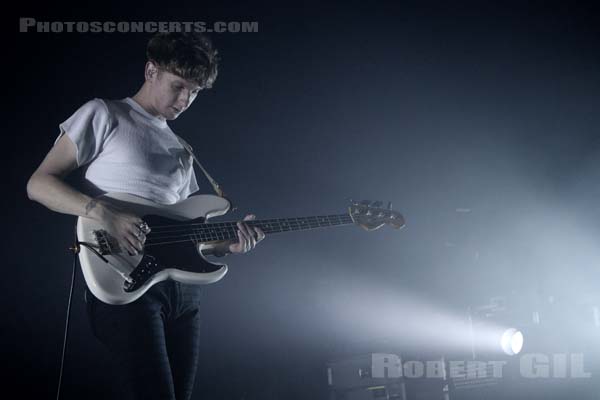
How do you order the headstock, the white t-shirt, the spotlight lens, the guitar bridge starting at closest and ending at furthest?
the guitar bridge → the white t-shirt → the headstock → the spotlight lens

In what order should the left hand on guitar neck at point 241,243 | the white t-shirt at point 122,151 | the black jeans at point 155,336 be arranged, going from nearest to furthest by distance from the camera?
1. the black jeans at point 155,336
2. the white t-shirt at point 122,151
3. the left hand on guitar neck at point 241,243

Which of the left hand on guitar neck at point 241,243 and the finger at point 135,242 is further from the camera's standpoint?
the left hand on guitar neck at point 241,243

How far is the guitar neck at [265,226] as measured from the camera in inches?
74.7

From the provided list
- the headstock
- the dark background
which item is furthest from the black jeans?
the dark background

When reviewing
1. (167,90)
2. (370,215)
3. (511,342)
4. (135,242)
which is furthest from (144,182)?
(511,342)

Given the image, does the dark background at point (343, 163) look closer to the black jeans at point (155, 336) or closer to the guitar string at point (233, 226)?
the guitar string at point (233, 226)

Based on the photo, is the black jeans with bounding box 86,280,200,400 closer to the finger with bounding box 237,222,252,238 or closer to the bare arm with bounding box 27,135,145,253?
the bare arm with bounding box 27,135,145,253

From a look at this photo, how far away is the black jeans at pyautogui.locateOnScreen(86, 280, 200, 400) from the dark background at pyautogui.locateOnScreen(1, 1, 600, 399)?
1.45 meters

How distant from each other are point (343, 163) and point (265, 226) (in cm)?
173

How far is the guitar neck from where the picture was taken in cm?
190

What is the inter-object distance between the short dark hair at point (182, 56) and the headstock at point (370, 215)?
1.09 m

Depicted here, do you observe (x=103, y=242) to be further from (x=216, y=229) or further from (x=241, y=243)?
(x=241, y=243)

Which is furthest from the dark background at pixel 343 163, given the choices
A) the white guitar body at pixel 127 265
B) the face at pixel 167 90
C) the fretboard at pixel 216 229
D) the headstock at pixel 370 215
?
the white guitar body at pixel 127 265

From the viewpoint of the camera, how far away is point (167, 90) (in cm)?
192
